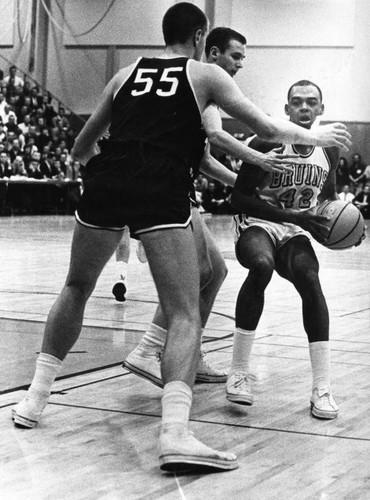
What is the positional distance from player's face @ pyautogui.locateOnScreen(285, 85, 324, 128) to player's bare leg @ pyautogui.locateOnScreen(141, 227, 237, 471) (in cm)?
129

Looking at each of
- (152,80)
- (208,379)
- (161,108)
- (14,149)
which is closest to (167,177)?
(161,108)

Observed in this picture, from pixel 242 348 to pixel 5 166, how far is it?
15797mm

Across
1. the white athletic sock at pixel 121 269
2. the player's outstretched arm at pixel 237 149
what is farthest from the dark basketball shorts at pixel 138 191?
the white athletic sock at pixel 121 269

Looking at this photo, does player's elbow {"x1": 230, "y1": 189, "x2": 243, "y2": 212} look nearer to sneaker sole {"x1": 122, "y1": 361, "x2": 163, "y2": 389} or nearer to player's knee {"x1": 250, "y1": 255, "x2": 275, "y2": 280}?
player's knee {"x1": 250, "y1": 255, "x2": 275, "y2": 280}

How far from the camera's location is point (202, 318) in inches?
190

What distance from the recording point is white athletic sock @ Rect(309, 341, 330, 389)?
441 centimetres

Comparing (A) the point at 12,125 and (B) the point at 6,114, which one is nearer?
(A) the point at 12,125

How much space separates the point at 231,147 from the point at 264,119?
33cm

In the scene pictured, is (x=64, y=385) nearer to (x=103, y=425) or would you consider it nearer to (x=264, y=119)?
(x=103, y=425)

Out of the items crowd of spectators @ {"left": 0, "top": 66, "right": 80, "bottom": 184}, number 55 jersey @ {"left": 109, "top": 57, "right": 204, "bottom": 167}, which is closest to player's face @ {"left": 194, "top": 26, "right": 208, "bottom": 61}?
number 55 jersey @ {"left": 109, "top": 57, "right": 204, "bottom": 167}

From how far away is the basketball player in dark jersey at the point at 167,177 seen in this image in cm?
354

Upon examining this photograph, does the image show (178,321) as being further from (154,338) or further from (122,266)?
(122,266)

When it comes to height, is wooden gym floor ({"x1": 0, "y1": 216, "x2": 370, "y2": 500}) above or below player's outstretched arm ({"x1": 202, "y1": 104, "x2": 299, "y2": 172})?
below

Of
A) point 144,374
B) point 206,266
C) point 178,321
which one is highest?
point 178,321
